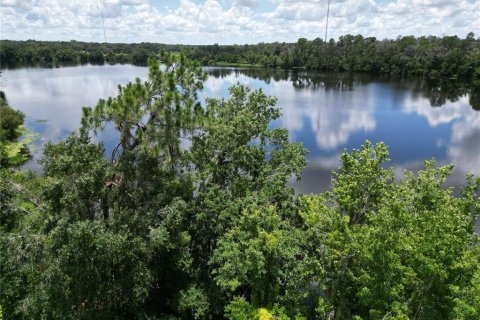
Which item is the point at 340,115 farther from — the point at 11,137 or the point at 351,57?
the point at 351,57

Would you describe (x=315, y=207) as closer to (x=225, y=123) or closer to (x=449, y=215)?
(x=449, y=215)

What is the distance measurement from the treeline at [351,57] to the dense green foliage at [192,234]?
76.1 meters

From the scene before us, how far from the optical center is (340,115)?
63.2 meters

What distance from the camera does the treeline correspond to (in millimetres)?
108062

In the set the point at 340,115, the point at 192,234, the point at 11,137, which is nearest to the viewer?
the point at 192,234

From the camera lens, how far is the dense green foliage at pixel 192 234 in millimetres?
12453

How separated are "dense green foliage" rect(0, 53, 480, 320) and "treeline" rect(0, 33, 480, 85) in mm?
76112

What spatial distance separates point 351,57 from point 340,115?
239ft

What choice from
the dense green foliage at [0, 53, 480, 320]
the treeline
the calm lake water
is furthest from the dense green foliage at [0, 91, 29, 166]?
the treeline

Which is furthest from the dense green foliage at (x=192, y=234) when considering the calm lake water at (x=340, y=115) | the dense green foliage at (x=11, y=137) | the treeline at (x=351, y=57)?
the treeline at (x=351, y=57)

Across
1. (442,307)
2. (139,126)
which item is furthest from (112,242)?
(442,307)

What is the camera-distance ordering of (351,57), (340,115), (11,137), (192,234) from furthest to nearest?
(351,57)
(340,115)
(11,137)
(192,234)

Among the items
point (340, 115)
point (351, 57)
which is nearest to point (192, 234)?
point (340, 115)

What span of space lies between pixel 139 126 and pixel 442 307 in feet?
41.0
